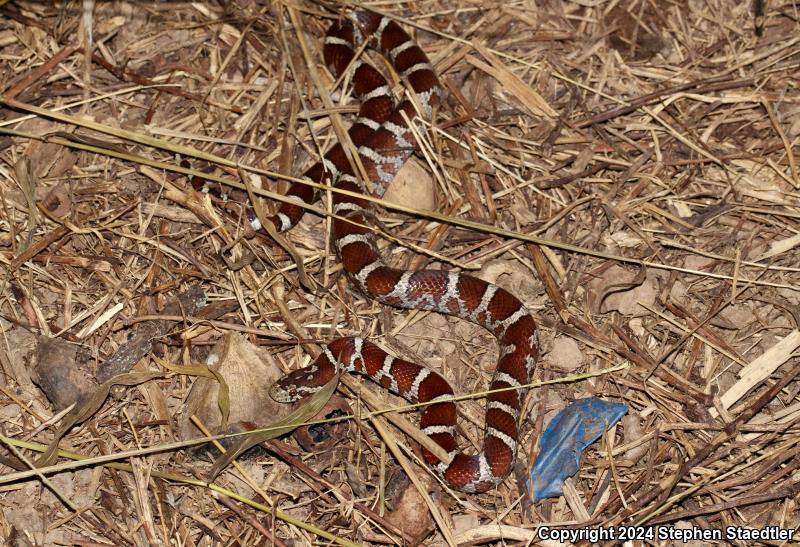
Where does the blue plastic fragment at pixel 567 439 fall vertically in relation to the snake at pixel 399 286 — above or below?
below

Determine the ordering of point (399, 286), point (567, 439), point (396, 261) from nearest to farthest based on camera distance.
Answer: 1. point (567, 439)
2. point (399, 286)
3. point (396, 261)

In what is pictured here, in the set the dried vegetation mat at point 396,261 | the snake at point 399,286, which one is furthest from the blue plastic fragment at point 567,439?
the snake at point 399,286

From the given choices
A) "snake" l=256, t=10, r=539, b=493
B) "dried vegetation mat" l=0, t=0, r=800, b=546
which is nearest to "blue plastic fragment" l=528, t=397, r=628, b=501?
"dried vegetation mat" l=0, t=0, r=800, b=546

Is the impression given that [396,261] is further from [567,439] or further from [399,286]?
[567,439]

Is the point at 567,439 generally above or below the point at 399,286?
below

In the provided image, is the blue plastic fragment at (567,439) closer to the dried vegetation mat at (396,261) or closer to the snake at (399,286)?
the dried vegetation mat at (396,261)

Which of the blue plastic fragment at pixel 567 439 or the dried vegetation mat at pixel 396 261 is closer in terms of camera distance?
the dried vegetation mat at pixel 396 261

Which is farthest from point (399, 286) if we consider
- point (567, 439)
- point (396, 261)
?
point (567, 439)

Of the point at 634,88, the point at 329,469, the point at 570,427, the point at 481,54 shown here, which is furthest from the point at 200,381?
the point at 634,88
